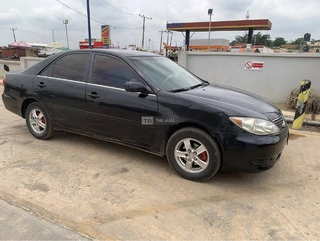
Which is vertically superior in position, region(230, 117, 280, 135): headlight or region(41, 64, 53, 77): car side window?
region(41, 64, 53, 77): car side window

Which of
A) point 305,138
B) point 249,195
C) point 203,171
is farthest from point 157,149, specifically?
point 305,138

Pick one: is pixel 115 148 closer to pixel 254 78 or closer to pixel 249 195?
pixel 249 195

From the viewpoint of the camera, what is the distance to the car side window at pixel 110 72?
3800 millimetres

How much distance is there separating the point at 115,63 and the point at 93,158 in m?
1.42

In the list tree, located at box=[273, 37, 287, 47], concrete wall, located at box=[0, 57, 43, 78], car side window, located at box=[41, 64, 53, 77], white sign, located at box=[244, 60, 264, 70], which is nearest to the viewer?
car side window, located at box=[41, 64, 53, 77]

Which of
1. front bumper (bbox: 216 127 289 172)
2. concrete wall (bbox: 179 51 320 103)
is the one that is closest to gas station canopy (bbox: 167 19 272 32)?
concrete wall (bbox: 179 51 320 103)

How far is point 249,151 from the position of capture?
10.1 ft

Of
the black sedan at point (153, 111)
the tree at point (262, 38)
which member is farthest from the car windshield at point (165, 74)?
Answer: the tree at point (262, 38)

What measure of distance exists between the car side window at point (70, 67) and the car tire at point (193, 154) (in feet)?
5.81

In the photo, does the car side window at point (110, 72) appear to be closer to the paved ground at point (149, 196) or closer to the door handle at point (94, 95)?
the door handle at point (94, 95)

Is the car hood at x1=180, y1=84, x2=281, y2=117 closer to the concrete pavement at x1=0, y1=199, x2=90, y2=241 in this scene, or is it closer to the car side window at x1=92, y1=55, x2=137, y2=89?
the car side window at x1=92, y1=55, x2=137, y2=89

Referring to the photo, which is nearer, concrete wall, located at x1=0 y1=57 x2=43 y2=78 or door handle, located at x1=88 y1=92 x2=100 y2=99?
door handle, located at x1=88 y1=92 x2=100 y2=99

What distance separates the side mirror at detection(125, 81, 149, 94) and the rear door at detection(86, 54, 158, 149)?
8 cm

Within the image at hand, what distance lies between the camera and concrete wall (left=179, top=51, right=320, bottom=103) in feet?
25.9
